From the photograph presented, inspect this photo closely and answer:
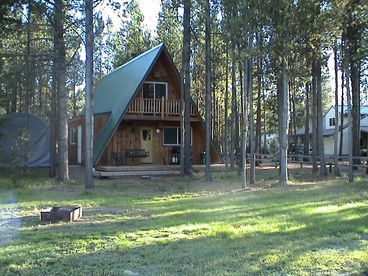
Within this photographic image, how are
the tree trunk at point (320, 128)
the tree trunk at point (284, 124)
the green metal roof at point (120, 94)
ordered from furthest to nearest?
the green metal roof at point (120, 94)
the tree trunk at point (320, 128)
the tree trunk at point (284, 124)

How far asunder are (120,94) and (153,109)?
2590 millimetres

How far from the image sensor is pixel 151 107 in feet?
74.3

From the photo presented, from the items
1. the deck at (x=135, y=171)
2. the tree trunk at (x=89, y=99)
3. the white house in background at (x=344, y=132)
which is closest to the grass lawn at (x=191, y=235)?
the tree trunk at (x=89, y=99)

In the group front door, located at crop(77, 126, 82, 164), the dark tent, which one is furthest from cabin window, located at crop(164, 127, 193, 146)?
front door, located at crop(77, 126, 82, 164)

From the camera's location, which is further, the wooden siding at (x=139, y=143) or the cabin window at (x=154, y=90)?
the cabin window at (x=154, y=90)

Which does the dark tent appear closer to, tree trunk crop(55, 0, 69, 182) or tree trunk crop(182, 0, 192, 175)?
tree trunk crop(55, 0, 69, 182)

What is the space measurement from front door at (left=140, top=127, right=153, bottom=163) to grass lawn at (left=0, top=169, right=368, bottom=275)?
37.6ft

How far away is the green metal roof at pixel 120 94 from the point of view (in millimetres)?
21844

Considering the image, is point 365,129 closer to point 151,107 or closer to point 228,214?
point 151,107

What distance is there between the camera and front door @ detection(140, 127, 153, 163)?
24000mm

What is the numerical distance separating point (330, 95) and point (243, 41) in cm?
5498

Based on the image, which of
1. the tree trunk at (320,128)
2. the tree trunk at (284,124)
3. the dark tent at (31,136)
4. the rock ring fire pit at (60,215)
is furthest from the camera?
the dark tent at (31,136)

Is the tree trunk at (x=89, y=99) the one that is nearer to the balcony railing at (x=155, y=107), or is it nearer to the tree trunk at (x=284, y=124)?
the tree trunk at (x=284, y=124)

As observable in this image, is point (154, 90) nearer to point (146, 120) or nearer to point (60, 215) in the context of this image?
point (146, 120)
